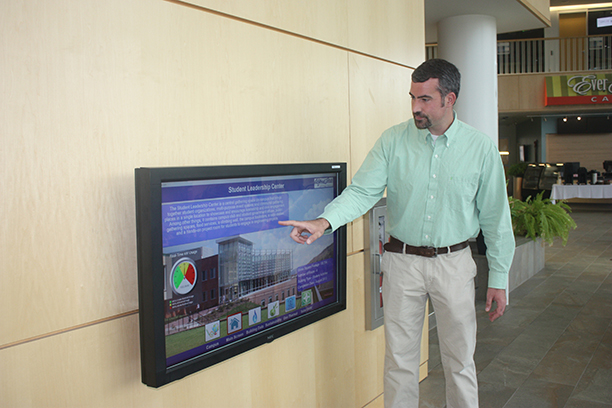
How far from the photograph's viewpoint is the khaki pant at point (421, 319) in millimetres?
2396

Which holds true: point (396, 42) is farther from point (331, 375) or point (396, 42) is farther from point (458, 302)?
point (331, 375)

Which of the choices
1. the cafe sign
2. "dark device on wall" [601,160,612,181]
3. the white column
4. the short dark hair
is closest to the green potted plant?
the cafe sign

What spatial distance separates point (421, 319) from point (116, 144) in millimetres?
1704

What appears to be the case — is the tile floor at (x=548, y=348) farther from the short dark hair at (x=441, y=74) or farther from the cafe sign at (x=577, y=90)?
the cafe sign at (x=577, y=90)

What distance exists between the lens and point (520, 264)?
650 cm

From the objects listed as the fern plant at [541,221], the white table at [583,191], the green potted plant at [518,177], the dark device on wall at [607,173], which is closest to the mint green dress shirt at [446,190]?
the fern plant at [541,221]

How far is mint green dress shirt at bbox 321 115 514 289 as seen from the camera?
2373 millimetres

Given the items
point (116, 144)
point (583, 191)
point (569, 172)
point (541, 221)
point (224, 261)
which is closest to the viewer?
point (116, 144)

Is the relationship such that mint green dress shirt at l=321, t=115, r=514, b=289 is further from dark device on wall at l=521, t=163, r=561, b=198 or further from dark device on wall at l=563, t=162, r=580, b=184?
dark device on wall at l=521, t=163, r=561, b=198

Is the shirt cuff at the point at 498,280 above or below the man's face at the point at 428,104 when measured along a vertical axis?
below

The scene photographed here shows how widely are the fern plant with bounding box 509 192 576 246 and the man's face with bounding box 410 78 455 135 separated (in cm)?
518

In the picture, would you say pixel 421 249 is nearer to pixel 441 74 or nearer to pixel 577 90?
pixel 441 74

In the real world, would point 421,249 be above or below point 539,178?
below

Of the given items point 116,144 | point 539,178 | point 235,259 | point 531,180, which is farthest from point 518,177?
point 116,144
